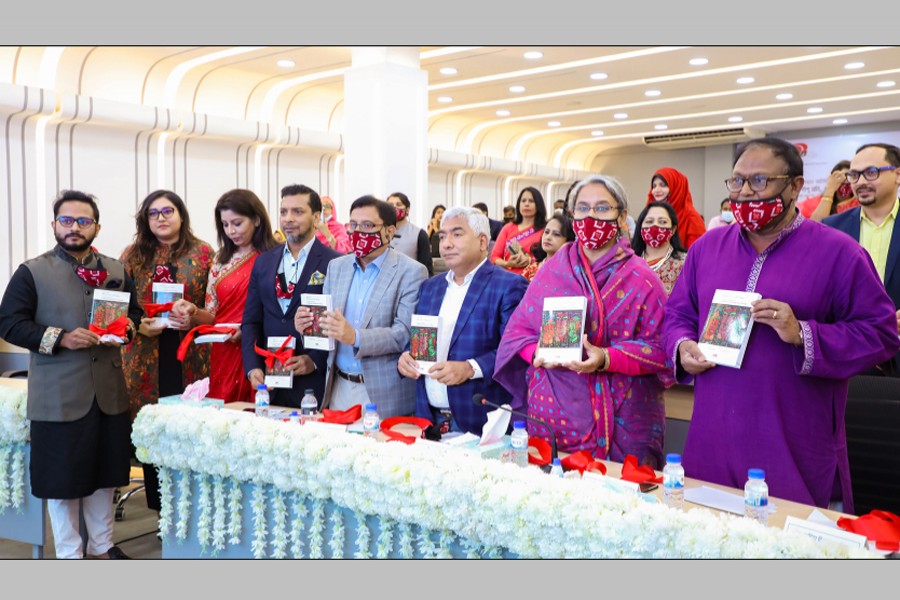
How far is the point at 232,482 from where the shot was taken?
2.68 meters

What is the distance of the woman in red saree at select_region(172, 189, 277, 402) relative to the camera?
12.4 ft

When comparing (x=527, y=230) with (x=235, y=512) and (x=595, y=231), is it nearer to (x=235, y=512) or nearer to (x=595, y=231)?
(x=595, y=231)

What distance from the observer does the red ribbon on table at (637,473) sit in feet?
6.96

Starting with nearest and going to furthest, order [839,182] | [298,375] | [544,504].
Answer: [544,504], [298,375], [839,182]

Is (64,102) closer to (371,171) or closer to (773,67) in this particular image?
(371,171)

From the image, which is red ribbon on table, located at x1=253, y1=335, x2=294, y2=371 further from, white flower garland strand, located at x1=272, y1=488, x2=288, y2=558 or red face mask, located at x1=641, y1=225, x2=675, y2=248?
red face mask, located at x1=641, y1=225, x2=675, y2=248

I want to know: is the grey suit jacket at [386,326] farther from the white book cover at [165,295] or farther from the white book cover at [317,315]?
the white book cover at [165,295]

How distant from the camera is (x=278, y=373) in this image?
10.5 ft

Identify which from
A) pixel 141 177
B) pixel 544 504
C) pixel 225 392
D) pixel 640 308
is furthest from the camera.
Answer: pixel 141 177

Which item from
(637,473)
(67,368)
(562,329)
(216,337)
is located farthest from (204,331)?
(637,473)

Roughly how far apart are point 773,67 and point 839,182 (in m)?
5.71

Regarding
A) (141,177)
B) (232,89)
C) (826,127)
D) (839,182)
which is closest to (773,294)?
(839,182)

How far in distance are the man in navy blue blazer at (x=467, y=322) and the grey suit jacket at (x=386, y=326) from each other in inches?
7.5

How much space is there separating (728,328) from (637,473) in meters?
0.48
